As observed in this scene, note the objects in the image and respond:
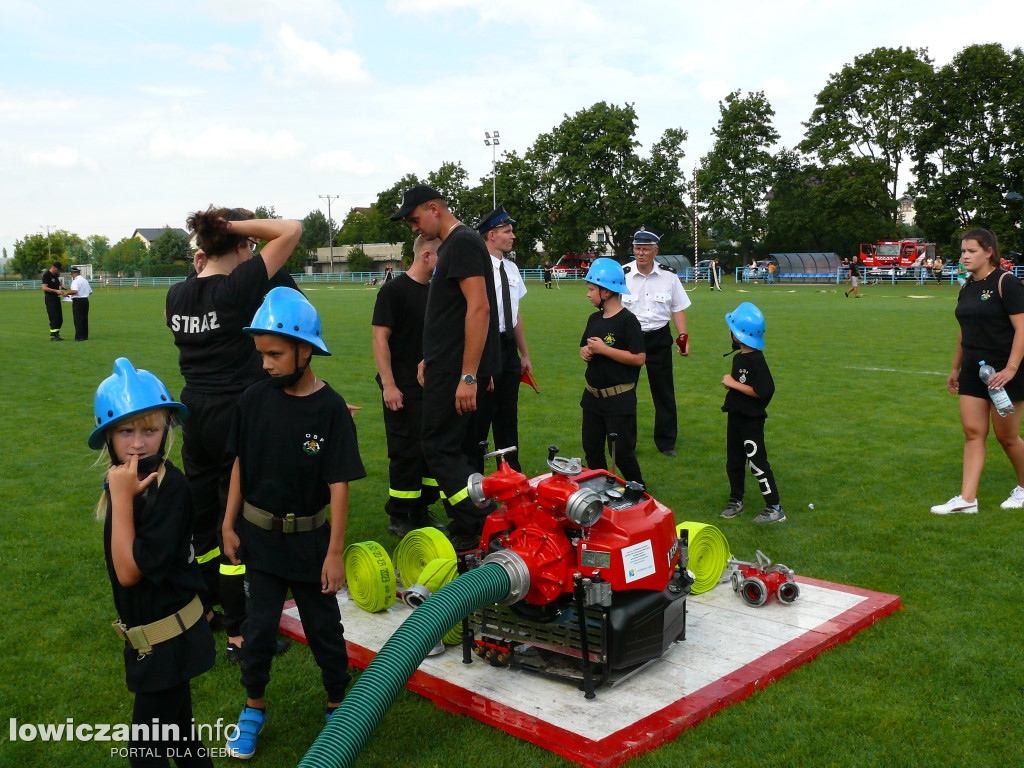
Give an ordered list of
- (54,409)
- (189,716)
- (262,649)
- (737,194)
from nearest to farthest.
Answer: (189,716) < (262,649) < (54,409) < (737,194)

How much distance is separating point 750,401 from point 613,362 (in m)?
1.12

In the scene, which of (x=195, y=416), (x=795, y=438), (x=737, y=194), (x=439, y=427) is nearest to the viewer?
(x=195, y=416)

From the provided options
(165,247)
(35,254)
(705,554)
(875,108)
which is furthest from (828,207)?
(35,254)

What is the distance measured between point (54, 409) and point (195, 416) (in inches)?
363

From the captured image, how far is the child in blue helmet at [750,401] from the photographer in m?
6.84

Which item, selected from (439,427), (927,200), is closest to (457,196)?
(927,200)

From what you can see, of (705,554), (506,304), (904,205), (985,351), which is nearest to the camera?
(705,554)

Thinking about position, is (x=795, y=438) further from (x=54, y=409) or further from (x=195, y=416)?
(x=54, y=409)

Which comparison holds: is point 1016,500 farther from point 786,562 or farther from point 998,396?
point 786,562

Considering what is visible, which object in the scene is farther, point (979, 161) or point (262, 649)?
point (979, 161)

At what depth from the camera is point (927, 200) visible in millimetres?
60875

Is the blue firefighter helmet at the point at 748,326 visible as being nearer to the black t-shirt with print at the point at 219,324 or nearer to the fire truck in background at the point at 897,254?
the black t-shirt with print at the point at 219,324

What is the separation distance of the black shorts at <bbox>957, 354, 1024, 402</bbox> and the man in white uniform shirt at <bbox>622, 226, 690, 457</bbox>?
294cm

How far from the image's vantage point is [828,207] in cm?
6650
